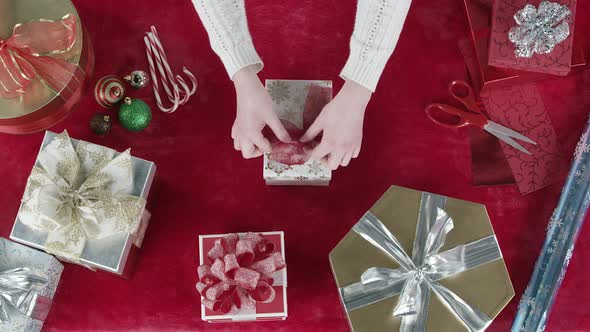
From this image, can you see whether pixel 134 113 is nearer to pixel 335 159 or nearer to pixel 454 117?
pixel 335 159

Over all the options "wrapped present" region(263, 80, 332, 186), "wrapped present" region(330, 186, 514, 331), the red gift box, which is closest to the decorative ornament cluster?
"wrapped present" region(263, 80, 332, 186)

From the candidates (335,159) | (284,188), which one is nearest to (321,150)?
(335,159)

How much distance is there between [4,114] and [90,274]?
13.0 inches

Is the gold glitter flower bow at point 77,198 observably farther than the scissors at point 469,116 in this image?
No

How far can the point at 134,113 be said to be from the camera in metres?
0.99

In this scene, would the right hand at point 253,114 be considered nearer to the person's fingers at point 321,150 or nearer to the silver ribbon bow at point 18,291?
the person's fingers at point 321,150

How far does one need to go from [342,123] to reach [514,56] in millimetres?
406

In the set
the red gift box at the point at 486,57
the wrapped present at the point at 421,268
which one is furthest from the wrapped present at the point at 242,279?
the red gift box at the point at 486,57

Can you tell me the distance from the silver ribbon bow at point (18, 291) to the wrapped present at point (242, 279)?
297 millimetres

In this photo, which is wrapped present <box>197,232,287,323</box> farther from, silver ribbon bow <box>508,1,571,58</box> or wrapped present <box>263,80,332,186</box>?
silver ribbon bow <box>508,1,571,58</box>

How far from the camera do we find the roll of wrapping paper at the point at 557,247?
3.16ft

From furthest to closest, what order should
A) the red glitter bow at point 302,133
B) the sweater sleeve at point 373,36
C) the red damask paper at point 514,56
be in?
the red damask paper at point 514,56, the red glitter bow at point 302,133, the sweater sleeve at point 373,36

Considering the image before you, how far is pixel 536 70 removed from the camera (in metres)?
1.02

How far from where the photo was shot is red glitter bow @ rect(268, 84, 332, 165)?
0.91 m
